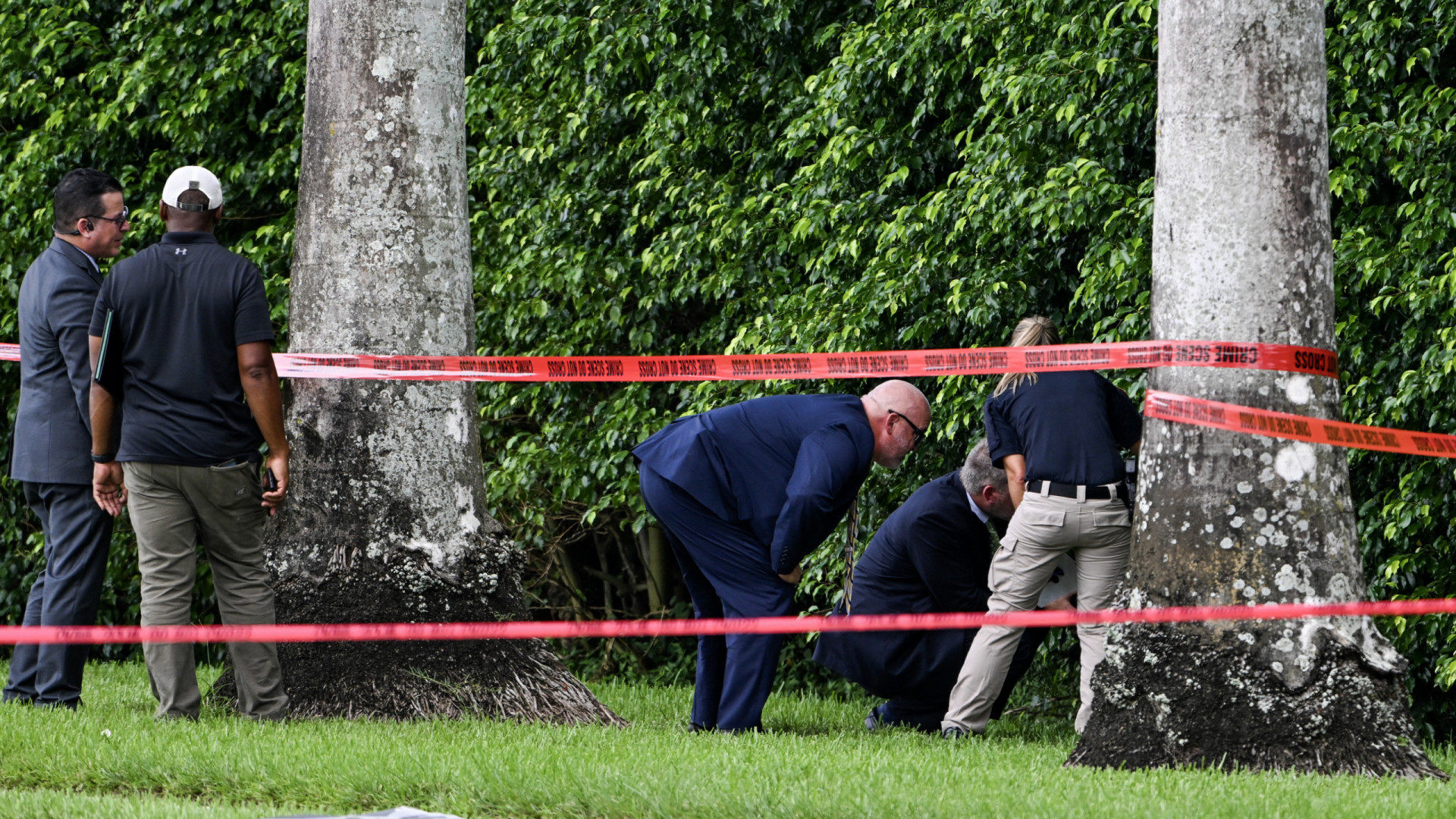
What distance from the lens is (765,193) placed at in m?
8.46

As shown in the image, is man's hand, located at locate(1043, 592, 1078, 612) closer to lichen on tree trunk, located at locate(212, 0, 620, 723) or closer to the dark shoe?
lichen on tree trunk, located at locate(212, 0, 620, 723)

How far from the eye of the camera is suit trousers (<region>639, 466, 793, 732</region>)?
6262 millimetres

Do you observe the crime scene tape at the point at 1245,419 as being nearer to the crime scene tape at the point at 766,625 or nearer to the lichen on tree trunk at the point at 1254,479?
the lichen on tree trunk at the point at 1254,479

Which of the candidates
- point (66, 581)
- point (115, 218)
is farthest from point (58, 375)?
point (66, 581)

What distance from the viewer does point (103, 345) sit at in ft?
19.3

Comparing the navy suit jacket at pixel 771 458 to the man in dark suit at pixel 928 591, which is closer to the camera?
the navy suit jacket at pixel 771 458

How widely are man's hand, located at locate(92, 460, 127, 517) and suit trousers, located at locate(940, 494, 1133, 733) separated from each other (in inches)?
138

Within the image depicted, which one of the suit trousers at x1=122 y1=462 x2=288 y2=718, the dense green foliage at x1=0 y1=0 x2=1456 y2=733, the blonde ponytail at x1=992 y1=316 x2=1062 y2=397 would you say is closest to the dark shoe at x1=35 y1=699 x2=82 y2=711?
the suit trousers at x1=122 y1=462 x2=288 y2=718

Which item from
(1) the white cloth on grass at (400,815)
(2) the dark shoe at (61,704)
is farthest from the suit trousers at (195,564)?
(1) the white cloth on grass at (400,815)

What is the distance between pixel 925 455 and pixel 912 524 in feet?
3.66

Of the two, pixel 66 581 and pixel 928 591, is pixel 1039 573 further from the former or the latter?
pixel 66 581

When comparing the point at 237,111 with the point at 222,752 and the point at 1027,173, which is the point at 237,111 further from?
the point at 222,752

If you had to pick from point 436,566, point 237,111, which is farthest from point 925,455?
point 237,111

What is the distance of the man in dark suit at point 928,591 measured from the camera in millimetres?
7070
